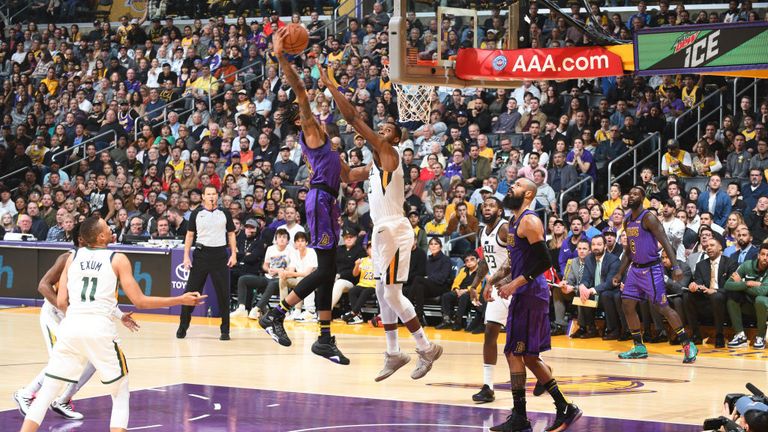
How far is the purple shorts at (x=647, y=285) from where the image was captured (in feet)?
43.5

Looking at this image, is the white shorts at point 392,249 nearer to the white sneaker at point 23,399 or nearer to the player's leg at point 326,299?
the player's leg at point 326,299

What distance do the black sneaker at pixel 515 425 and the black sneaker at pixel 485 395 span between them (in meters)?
1.33

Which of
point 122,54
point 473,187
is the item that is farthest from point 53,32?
point 473,187

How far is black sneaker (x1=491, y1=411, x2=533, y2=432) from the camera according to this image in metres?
8.71

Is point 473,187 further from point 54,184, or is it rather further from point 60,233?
point 54,184

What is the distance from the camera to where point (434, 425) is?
29.6 feet

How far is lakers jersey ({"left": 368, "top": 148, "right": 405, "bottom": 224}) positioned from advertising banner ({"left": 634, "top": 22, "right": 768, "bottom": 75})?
3310 millimetres

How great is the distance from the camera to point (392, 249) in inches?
392

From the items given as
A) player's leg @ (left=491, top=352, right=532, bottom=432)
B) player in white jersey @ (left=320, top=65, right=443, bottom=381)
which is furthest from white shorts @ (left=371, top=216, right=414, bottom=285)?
player's leg @ (left=491, top=352, right=532, bottom=432)

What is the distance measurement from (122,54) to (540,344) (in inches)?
744

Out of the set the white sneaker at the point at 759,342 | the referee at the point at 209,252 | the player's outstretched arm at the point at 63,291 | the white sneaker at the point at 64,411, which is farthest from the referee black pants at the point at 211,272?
the white sneaker at the point at 759,342

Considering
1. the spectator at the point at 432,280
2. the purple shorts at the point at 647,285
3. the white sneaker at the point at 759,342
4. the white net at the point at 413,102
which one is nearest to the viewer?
the purple shorts at the point at 647,285

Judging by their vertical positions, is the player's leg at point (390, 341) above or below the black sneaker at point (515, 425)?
above

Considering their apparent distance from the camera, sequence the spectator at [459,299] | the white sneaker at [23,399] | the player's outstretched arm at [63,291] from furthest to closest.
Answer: the spectator at [459,299], the white sneaker at [23,399], the player's outstretched arm at [63,291]
